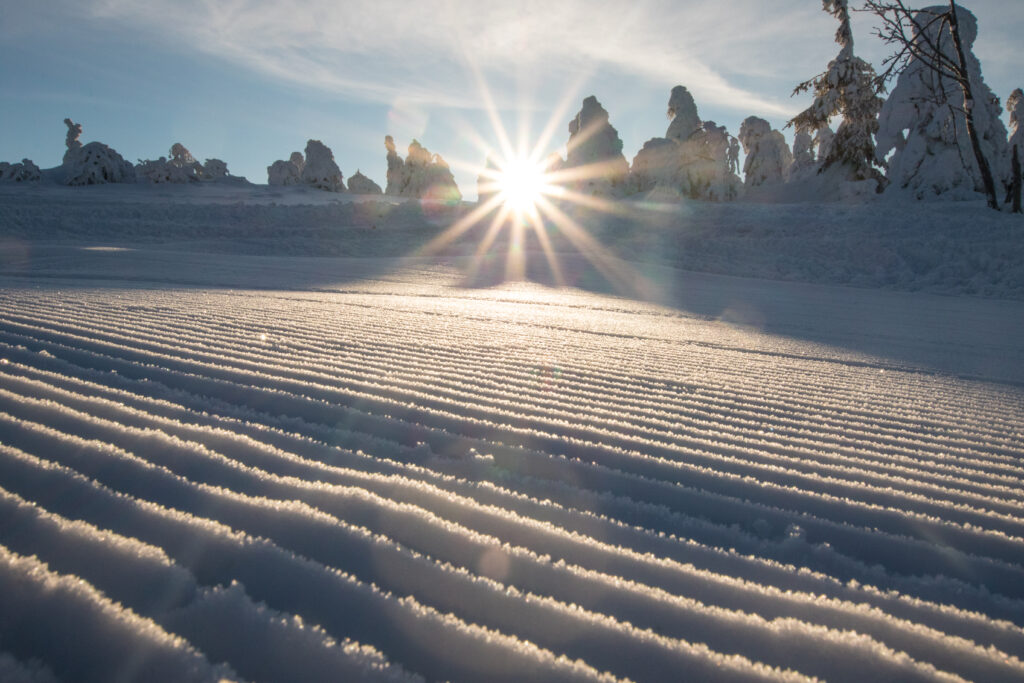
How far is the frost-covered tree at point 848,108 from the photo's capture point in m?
23.5

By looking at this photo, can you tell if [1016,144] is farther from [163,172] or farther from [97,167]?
[97,167]

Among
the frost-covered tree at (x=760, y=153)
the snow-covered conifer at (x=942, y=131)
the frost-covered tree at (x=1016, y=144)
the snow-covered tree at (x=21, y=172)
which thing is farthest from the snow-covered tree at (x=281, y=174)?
the frost-covered tree at (x=1016, y=144)

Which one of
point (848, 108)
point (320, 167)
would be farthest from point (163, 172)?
point (848, 108)

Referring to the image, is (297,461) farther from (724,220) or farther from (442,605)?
(724,220)

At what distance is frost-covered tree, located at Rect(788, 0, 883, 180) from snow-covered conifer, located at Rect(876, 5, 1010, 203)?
3805 mm

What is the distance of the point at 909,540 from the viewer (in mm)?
1433

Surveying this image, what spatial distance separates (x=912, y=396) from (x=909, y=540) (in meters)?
2.15

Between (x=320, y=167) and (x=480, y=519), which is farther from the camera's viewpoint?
(x=320, y=167)

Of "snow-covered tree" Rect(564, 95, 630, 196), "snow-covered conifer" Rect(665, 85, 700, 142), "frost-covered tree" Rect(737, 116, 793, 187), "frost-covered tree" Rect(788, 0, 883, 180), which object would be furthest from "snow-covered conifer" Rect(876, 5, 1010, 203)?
"frost-covered tree" Rect(737, 116, 793, 187)

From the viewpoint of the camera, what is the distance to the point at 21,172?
2886 centimetres

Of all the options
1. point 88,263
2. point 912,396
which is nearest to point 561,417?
point 912,396

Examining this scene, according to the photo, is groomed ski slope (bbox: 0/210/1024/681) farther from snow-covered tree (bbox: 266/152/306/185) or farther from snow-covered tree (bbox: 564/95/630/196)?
snow-covered tree (bbox: 266/152/306/185)

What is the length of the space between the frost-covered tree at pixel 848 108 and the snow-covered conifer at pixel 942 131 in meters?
3.80

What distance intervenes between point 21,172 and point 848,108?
3925 cm
